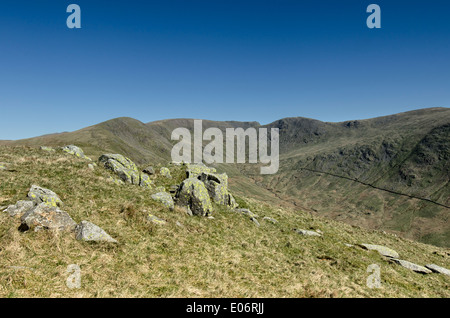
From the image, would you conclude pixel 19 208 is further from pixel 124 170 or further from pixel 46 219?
pixel 124 170

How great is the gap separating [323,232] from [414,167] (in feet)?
747

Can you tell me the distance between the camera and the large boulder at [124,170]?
23.8 m

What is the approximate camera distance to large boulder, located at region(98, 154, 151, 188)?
2378 cm

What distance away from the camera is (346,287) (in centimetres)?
1212

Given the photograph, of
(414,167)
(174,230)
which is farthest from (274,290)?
(414,167)

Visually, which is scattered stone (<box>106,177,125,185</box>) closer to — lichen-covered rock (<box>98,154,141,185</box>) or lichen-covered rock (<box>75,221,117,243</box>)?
lichen-covered rock (<box>98,154,141,185</box>)

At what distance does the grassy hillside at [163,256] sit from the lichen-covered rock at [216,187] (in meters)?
2.32

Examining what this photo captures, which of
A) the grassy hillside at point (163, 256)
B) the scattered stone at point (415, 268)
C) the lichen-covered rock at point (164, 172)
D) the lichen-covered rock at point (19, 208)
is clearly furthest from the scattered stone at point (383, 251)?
the lichen-covered rock at point (19, 208)

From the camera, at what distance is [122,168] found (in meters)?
24.4

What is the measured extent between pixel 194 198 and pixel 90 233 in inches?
355

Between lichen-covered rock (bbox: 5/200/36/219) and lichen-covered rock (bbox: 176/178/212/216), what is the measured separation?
399 inches

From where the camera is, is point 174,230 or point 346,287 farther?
point 174,230

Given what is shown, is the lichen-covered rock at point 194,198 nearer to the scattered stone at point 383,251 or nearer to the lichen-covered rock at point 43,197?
the lichen-covered rock at point 43,197
